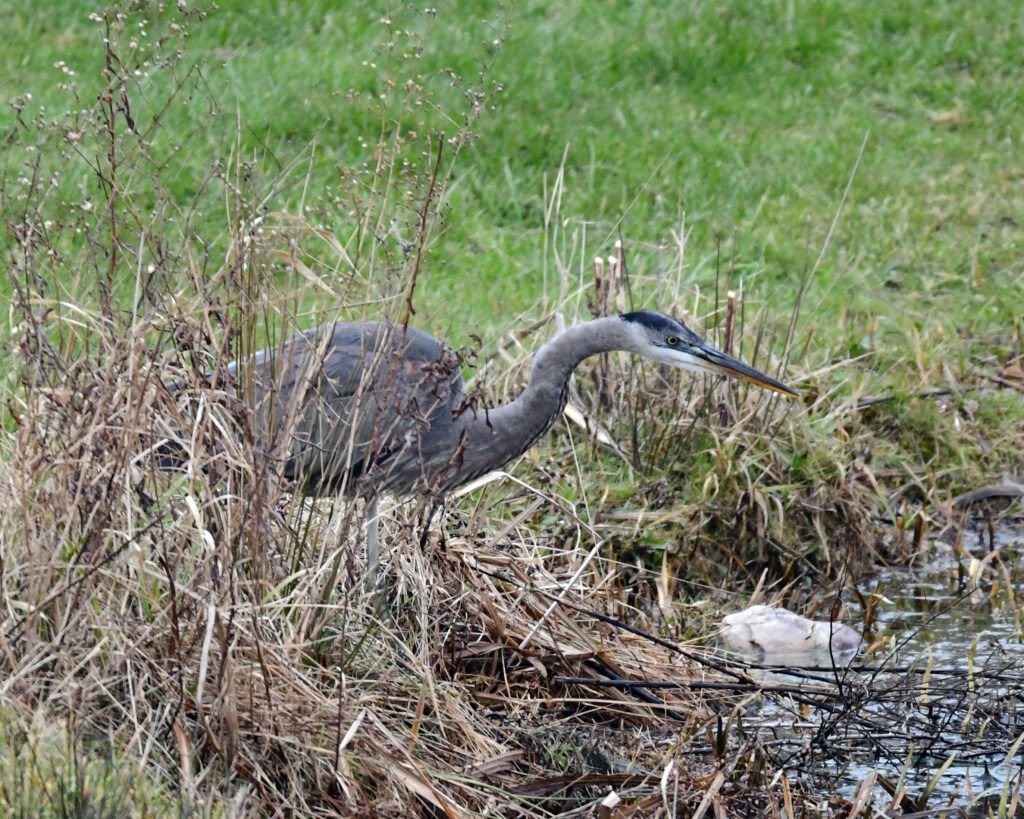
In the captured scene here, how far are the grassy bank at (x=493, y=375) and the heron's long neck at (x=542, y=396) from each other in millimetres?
226

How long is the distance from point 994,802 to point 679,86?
6.57 metres

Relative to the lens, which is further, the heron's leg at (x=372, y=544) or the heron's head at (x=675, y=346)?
the heron's head at (x=675, y=346)

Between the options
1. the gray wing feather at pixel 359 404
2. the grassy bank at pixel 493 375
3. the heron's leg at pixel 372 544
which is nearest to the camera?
the grassy bank at pixel 493 375

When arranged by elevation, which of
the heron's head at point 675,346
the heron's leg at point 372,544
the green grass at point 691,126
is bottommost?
the green grass at point 691,126

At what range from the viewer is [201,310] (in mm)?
3510

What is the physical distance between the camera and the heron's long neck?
14.2 ft

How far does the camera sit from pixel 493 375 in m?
5.88

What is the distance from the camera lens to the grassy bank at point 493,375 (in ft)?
10.5

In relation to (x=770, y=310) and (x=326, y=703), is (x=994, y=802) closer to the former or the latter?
(x=326, y=703)

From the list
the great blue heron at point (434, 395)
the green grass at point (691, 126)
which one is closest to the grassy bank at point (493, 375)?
the green grass at point (691, 126)

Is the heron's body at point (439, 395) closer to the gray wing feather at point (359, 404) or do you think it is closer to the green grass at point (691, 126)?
the gray wing feather at point (359, 404)

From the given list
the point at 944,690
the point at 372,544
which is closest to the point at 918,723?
the point at 944,690

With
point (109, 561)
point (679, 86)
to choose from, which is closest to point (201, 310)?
point (109, 561)

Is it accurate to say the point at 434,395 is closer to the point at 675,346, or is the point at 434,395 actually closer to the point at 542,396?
the point at 542,396
